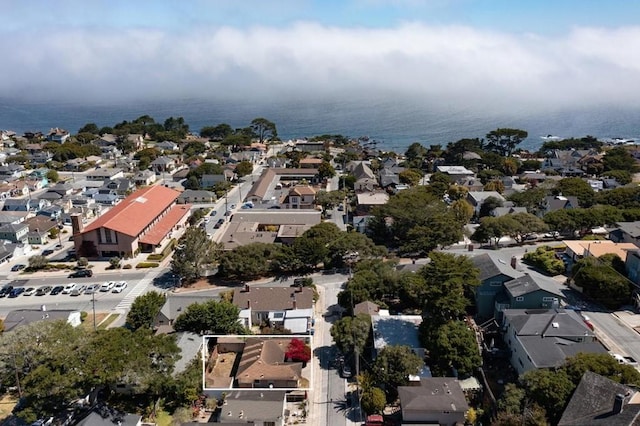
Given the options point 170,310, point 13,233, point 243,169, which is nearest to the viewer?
point 170,310

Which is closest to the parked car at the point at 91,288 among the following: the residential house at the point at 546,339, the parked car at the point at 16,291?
the parked car at the point at 16,291

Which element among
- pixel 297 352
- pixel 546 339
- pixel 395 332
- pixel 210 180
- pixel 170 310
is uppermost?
pixel 210 180

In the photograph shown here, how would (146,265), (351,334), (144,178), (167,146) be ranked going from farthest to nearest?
(167,146) < (144,178) < (146,265) < (351,334)

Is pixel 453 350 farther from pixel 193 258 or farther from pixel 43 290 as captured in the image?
pixel 43 290

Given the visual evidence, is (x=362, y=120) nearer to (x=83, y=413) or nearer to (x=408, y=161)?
(x=408, y=161)

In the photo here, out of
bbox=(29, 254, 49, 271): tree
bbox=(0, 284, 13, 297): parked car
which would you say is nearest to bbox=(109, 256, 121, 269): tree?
bbox=(29, 254, 49, 271): tree

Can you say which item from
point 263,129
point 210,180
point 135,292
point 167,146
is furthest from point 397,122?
point 135,292
